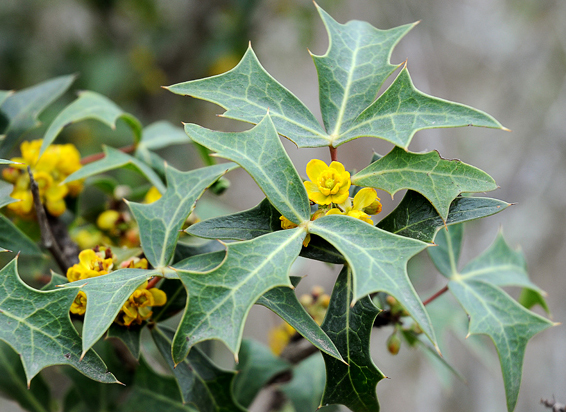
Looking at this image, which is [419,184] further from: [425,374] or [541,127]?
[541,127]

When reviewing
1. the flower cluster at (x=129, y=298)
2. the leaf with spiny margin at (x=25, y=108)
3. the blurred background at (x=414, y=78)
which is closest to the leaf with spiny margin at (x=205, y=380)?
the flower cluster at (x=129, y=298)

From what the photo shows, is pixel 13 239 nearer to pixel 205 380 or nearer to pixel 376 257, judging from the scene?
pixel 205 380

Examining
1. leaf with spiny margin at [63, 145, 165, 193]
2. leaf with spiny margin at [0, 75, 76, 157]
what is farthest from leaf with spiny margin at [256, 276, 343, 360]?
leaf with spiny margin at [0, 75, 76, 157]

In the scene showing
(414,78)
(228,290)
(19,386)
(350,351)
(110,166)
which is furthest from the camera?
(414,78)

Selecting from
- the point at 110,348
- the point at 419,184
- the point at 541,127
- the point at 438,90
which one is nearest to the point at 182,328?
the point at 419,184

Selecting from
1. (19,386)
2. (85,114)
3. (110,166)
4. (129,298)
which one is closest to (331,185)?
(129,298)
